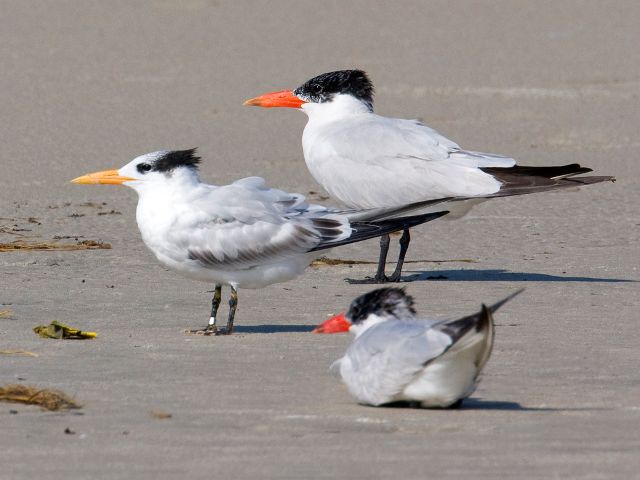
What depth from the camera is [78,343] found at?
584 centimetres

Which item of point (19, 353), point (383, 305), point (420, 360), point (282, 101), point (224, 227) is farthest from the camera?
point (282, 101)

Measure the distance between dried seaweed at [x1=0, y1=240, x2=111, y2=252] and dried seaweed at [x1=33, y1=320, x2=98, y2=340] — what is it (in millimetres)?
2489

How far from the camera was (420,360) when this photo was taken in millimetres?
4430

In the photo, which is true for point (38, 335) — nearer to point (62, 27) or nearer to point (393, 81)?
point (393, 81)

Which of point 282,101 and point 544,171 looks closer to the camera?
point 544,171

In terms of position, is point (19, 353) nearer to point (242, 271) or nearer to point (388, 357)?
point (242, 271)

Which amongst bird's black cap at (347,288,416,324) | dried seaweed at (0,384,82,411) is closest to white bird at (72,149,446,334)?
bird's black cap at (347,288,416,324)

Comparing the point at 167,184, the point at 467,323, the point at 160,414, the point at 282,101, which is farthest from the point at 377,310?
the point at 282,101

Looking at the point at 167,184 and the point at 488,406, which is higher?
the point at 167,184

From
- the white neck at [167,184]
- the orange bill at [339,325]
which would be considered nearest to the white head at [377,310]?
the orange bill at [339,325]

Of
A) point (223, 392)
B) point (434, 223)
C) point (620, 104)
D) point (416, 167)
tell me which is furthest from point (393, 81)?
point (223, 392)

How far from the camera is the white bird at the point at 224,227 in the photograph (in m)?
6.25

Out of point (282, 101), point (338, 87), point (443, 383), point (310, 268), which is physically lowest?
point (310, 268)

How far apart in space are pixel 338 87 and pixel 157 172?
107 inches
